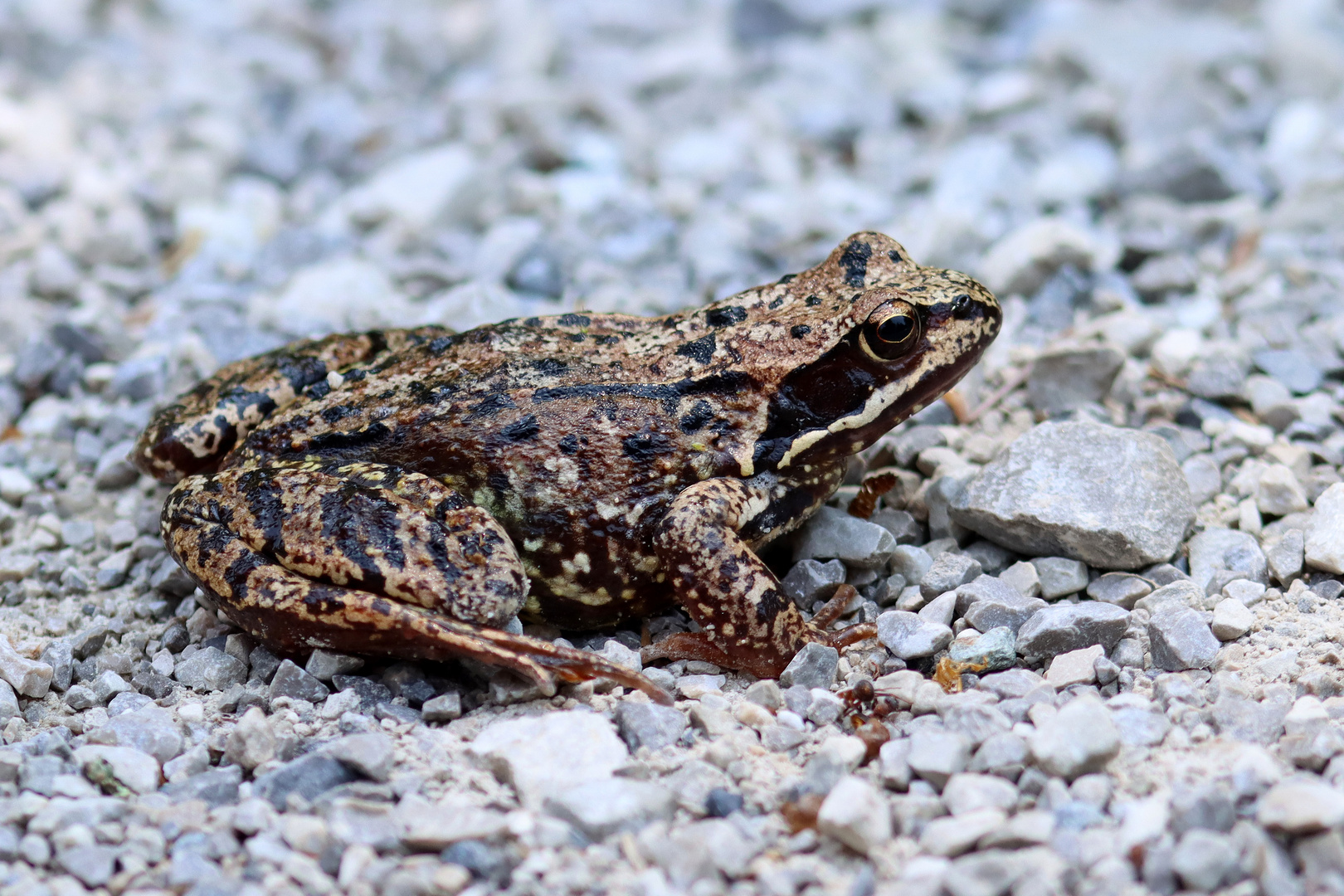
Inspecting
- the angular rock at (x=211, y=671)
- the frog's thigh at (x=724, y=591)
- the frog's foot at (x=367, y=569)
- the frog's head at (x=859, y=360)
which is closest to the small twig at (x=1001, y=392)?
the frog's head at (x=859, y=360)

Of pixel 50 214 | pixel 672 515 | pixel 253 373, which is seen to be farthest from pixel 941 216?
pixel 50 214

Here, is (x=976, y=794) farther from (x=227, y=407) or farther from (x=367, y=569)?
(x=227, y=407)

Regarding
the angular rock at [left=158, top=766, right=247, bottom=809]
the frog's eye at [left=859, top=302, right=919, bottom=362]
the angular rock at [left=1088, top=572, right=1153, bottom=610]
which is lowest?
the angular rock at [left=158, top=766, right=247, bottom=809]

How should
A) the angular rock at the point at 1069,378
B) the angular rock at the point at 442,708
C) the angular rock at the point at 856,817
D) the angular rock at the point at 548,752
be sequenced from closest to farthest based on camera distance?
the angular rock at the point at 856,817 < the angular rock at the point at 548,752 < the angular rock at the point at 442,708 < the angular rock at the point at 1069,378

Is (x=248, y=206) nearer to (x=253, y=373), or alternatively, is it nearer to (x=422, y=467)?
(x=253, y=373)

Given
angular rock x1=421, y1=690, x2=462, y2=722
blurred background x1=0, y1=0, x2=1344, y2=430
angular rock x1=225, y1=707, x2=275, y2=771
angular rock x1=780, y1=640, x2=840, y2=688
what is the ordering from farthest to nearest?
blurred background x1=0, y1=0, x2=1344, y2=430, angular rock x1=780, y1=640, x2=840, y2=688, angular rock x1=421, y1=690, x2=462, y2=722, angular rock x1=225, y1=707, x2=275, y2=771

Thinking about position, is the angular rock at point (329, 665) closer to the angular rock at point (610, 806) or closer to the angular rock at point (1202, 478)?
the angular rock at point (610, 806)

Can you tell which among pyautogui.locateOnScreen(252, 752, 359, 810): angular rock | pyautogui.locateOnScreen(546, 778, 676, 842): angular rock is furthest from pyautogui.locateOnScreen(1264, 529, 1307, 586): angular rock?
pyautogui.locateOnScreen(252, 752, 359, 810): angular rock

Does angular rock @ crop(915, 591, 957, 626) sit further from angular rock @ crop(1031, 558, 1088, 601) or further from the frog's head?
the frog's head
